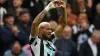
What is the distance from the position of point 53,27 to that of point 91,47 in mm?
1408

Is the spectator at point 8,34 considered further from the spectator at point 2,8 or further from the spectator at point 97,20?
the spectator at point 97,20

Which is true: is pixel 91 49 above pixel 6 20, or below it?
below

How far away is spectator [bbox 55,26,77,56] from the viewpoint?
39.3 ft

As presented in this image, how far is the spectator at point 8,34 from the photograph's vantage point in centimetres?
1181

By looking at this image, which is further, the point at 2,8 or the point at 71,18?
the point at 71,18

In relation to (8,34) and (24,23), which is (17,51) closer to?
(8,34)

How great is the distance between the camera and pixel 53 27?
1113 centimetres

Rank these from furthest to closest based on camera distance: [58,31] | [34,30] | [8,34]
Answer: [8,34] → [58,31] → [34,30]

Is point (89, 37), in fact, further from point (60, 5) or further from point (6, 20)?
point (60, 5)

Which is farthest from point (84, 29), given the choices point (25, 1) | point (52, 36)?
point (52, 36)

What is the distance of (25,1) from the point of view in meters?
13.8

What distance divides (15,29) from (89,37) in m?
1.90

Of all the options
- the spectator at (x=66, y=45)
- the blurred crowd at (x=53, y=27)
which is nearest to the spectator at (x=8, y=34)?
the blurred crowd at (x=53, y=27)

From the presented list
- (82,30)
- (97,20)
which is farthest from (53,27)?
(97,20)
